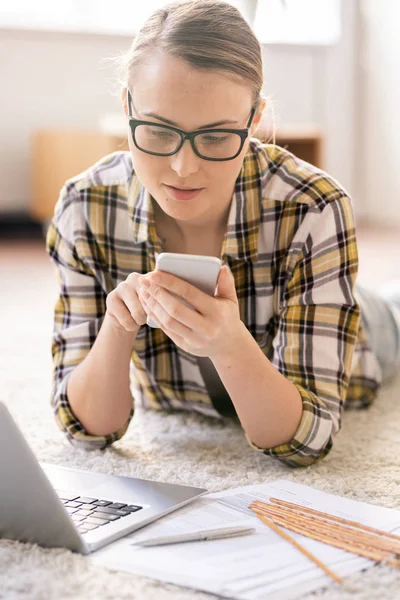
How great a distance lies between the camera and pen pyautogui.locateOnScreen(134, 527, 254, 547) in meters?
0.88

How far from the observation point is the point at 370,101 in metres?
4.86

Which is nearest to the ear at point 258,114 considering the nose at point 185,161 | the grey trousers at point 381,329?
the nose at point 185,161

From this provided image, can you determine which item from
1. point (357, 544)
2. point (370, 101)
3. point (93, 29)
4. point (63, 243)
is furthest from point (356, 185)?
point (357, 544)

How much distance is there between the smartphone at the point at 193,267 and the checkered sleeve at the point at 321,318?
27 cm

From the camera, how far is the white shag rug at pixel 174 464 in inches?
31.8

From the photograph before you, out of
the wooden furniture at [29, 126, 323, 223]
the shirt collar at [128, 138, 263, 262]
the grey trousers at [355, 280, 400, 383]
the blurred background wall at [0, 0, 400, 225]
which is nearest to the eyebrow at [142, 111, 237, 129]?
the shirt collar at [128, 138, 263, 262]

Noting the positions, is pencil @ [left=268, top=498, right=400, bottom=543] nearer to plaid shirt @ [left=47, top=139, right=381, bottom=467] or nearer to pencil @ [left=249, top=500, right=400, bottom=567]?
pencil @ [left=249, top=500, right=400, bottom=567]

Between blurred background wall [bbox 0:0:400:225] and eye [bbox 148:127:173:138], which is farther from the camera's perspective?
blurred background wall [bbox 0:0:400:225]

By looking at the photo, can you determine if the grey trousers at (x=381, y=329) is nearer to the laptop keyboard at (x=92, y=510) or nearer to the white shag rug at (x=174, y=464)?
the white shag rug at (x=174, y=464)

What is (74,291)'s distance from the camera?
1306 millimetres

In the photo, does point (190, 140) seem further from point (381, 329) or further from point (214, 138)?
point (381, 329)

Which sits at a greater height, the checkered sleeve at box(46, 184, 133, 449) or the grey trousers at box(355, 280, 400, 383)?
the checkered sleeve at box(46, 184, 133, 449)

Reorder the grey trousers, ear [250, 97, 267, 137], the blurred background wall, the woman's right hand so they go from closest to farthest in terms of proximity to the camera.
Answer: the woman's right hand
ear [250, 97, 267, 137]
the grey trousers
the blurred background wall

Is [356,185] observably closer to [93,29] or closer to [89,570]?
[93,29]
